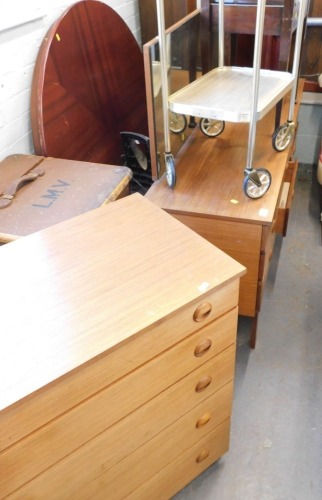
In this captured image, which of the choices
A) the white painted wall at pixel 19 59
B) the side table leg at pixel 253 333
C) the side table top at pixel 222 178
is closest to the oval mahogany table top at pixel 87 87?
the white painted wall at pixel 19 59

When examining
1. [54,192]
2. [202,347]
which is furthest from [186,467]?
[54,192]

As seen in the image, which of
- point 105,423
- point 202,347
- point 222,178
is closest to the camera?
point 105,423

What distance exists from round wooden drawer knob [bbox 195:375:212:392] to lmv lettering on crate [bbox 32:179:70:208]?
65 centimetres

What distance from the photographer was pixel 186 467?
1.18 m

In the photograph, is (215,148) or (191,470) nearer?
(191,470)

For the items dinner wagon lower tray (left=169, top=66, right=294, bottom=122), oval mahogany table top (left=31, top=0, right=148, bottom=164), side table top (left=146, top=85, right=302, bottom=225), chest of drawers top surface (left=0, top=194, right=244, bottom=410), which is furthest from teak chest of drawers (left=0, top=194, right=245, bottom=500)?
oval mahogany table top (left=31, top=0, right=148, bottom=164)

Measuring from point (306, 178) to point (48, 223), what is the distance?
6.00 feet

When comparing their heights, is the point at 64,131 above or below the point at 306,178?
above

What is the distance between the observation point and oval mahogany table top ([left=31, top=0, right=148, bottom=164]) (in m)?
1.55

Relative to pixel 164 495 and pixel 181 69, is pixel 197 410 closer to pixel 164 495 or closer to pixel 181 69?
pixel 164 495

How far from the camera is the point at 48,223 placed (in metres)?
1.22

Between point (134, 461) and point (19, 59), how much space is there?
4.21ft

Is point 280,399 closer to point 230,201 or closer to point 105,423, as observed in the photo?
point 230,201

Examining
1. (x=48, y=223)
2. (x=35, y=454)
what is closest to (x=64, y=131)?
(x=48, y=223)
